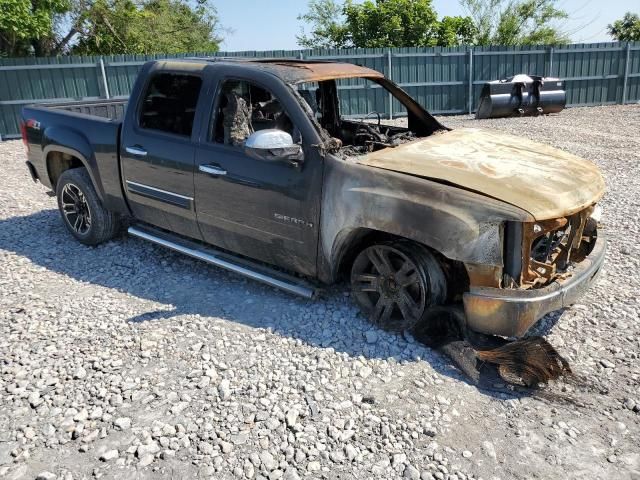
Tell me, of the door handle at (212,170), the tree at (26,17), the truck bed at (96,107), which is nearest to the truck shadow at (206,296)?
the door handle at (212,170)

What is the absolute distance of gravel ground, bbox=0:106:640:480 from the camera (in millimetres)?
2855

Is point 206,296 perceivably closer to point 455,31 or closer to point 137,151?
point 137,151

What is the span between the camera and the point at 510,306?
333 centimetres

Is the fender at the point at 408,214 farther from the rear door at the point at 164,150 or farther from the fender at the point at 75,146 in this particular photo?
the fender at the point at 75,146

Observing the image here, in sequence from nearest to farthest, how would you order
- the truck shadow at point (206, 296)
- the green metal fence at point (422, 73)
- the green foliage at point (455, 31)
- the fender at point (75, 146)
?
1. the truck shadow at point (206, 296)
2. the fender at point (75, 146)
3. the green metal fence at point (422, 73)
4. the green foliage at point (455, 31)

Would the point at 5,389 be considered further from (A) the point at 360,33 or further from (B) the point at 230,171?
(A) the point at 360,33

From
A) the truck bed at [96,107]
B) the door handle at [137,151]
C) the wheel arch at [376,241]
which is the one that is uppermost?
the truck bed at [96,107]

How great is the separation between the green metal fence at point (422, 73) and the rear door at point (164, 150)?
9924 mm

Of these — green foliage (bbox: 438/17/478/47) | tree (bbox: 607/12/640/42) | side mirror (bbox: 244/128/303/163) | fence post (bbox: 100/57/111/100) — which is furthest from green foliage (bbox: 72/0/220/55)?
tree (bbox: 607/12/640/42)

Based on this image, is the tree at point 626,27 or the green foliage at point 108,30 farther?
the tree at point 626,27

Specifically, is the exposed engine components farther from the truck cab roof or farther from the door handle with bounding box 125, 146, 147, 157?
the door handle with bounding box 125, 146, 147, 157

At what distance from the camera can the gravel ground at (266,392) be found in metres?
2.86

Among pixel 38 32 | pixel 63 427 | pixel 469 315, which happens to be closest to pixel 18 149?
pixel 38 32

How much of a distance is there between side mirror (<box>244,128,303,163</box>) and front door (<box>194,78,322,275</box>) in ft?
0.53
